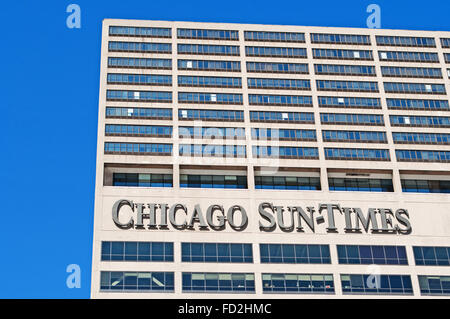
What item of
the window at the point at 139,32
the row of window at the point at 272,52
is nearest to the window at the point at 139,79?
the row of window at the point at 272,52

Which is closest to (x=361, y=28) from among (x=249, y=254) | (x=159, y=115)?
(x=159, y=115)

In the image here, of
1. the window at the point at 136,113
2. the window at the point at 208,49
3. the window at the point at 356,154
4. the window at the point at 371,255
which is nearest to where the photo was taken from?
the window at the point at 371,255

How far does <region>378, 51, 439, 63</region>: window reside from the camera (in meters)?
113

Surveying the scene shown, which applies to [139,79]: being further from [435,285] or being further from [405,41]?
[435,285]

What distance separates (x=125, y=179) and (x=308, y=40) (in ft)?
129

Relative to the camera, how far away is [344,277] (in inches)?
3671

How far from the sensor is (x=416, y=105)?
109375 mm

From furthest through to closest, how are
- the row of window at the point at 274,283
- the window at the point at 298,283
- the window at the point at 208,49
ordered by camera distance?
the window at the point at 208,49, the window at the point at 298,283, the row of window at the point at 274,283

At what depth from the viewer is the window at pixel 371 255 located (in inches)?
3735

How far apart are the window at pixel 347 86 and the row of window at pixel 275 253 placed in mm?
27584

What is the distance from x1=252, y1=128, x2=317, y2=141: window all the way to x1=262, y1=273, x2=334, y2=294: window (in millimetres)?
22401

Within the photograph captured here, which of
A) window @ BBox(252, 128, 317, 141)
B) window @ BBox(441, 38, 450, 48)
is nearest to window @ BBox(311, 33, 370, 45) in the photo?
window @ BBox(441, 38, 450, 48)

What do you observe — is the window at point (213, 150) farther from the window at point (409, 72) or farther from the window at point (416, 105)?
the window at point (409, 72)

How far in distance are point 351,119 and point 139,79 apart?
34916 millimetres
